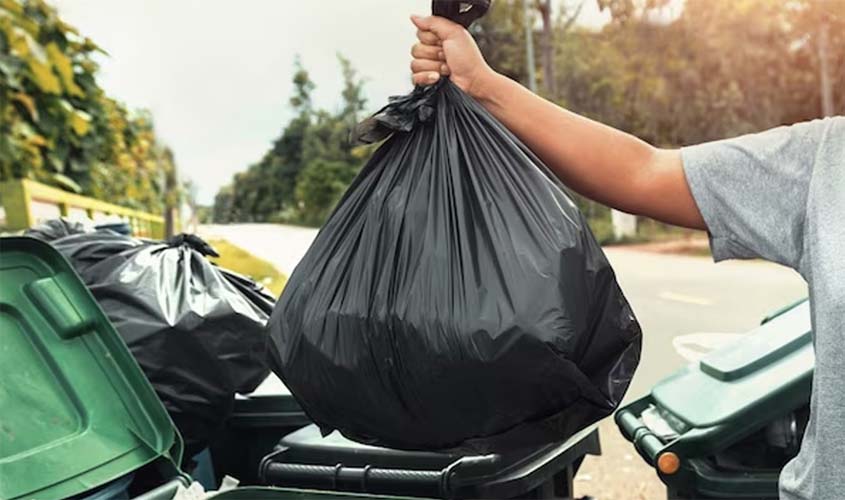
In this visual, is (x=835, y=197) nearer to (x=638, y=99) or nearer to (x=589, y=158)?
(x=589, y=158)

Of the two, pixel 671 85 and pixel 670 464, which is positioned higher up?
pixel 671 85

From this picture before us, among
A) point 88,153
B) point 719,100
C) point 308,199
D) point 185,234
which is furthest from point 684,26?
point 185,234

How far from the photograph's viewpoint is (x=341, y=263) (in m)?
1.21

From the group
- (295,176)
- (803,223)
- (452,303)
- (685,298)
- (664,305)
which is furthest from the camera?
(295,176)

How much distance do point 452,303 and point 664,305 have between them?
24.6ft

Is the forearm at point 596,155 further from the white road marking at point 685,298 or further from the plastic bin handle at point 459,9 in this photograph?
the white road marking at point 685,298

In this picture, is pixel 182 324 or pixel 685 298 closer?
pixel 182 324

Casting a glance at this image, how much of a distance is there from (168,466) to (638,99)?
21.8 m

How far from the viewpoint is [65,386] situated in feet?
5.43

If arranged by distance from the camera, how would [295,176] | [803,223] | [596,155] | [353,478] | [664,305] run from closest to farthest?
[803,223], [596,155], [353,478], [664,305], [295,176]

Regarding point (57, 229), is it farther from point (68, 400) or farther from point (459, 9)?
point (459, 9)

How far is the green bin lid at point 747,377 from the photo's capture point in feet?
5.59

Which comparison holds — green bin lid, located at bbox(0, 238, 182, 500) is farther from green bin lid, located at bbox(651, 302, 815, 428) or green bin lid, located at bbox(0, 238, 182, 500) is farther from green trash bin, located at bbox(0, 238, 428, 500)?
green bin lid, located at bbox(651, 302, 815, 428)

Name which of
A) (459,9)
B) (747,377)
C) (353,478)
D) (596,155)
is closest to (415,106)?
(459,9)
